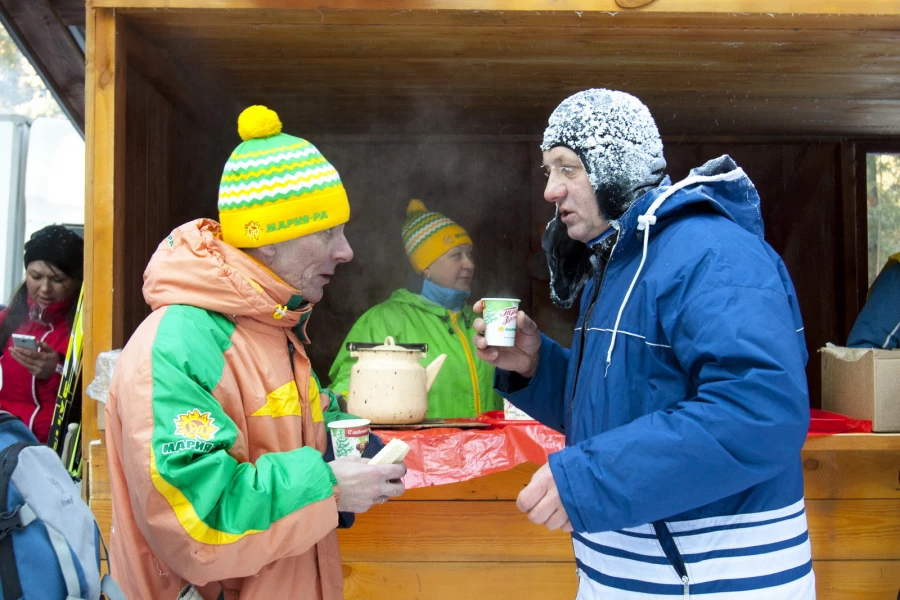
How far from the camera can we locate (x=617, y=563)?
1.73 meters

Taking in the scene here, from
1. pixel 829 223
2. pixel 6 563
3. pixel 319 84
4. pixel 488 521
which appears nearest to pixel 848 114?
pixel 829 223

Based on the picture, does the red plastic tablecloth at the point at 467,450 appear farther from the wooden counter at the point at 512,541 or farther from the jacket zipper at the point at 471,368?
the jacket zipper at the point at 471,368

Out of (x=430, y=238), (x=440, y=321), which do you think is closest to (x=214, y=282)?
(x=440, y=321)

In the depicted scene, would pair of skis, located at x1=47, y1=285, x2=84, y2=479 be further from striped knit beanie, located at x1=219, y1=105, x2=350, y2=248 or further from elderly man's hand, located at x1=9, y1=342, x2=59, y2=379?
striped knit beanie, located at x1=219, y1=105, x2=350, y2=248

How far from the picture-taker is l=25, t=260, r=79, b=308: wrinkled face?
4.26m

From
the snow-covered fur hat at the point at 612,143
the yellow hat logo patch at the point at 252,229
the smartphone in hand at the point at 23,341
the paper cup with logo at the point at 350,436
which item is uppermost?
the snow-covered fur hat at the point at 612,143

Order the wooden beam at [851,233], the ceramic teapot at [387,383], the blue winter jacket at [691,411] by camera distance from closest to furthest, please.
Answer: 1. the blue winter jacket at [691,411]
2. the ceramic teapot at [387,383]
3. the wooden beam at [851,233]

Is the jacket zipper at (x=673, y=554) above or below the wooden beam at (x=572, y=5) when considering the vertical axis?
below

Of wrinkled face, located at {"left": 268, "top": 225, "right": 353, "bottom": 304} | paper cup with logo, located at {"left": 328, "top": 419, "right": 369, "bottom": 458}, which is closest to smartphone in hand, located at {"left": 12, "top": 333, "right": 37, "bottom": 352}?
wrinkled face, located at {"left": 268, "top": 225, "right": 353, "bottom": 304}

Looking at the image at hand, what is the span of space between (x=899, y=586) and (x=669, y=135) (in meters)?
3.63

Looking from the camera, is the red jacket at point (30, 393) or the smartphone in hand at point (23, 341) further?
the red jacket at point (30, 393)

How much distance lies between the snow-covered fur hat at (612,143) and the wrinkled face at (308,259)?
2.06 ft

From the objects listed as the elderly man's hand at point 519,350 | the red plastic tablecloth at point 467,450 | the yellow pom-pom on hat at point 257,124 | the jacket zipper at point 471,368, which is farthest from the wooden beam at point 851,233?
the yellow pom-pom on hat at point 257,124

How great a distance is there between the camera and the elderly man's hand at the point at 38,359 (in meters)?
4.06
